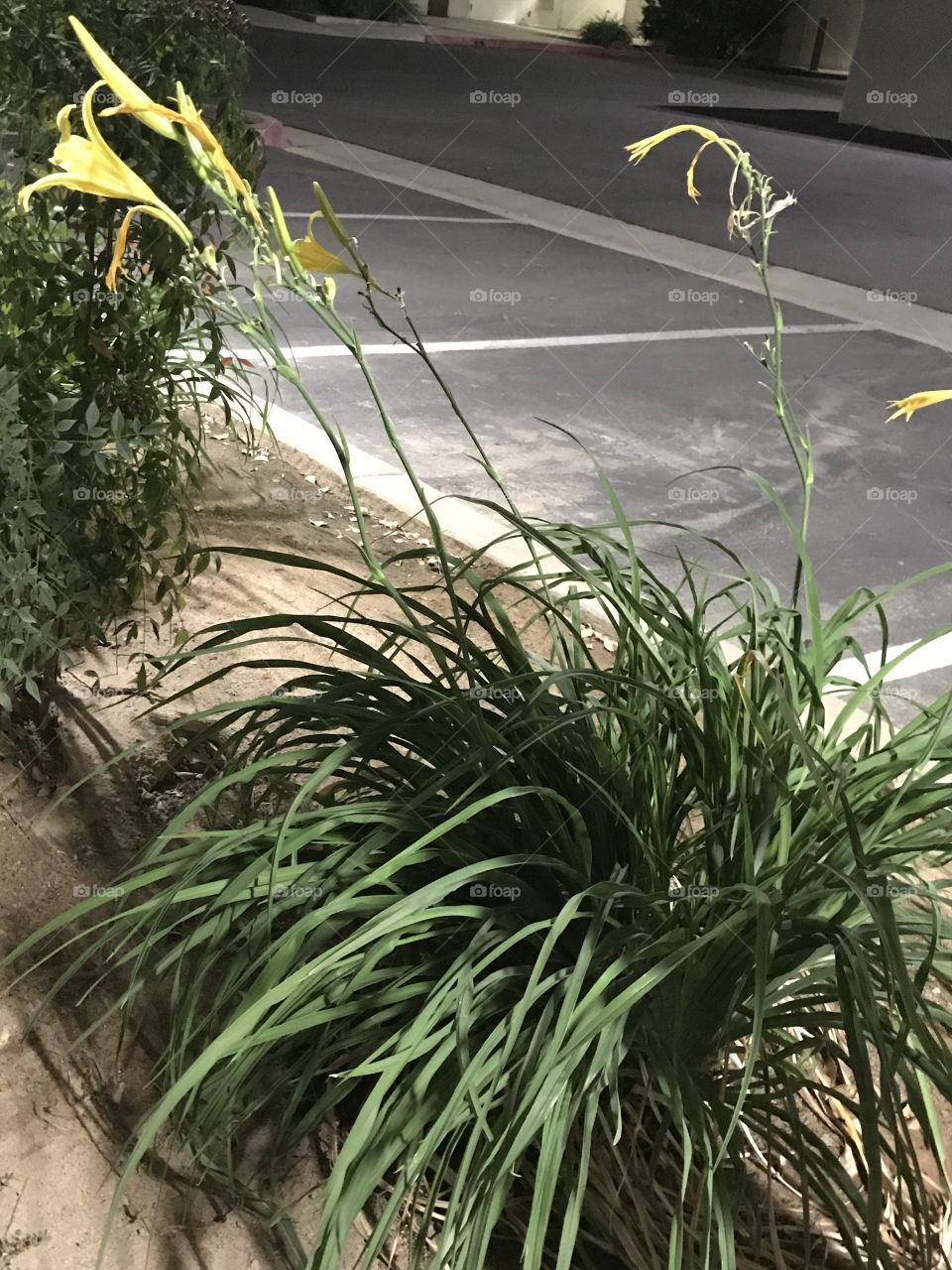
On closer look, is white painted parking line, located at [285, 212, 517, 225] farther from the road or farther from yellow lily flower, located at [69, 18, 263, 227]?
yellow lily flower, located at [69, 18, 263, 227]

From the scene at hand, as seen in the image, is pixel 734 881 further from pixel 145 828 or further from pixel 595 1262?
pixel 145 828

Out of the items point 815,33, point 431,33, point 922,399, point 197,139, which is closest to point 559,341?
point 922,399

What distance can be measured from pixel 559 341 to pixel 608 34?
62.7ft

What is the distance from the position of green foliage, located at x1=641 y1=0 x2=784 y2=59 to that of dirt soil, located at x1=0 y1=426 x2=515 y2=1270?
20864 mm

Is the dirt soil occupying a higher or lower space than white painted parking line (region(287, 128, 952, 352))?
lower

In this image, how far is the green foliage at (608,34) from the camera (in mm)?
21906

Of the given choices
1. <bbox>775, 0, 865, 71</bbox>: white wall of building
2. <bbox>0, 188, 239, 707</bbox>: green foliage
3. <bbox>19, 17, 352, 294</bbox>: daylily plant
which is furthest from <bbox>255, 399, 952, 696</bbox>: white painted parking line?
<bbox>775, 0, 865, 71</bbox>: white wall of building

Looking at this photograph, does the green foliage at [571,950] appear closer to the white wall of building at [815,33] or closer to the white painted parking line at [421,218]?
the white painted parking line at [421,218]

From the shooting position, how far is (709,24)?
67.7 ft

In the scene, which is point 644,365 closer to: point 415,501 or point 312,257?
point 415,501

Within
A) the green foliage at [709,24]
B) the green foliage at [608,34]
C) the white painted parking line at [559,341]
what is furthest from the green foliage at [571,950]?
the green foliage at [608,34]

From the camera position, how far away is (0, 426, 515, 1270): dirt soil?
136cm

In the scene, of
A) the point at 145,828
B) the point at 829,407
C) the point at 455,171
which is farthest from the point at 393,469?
the point at 455,171

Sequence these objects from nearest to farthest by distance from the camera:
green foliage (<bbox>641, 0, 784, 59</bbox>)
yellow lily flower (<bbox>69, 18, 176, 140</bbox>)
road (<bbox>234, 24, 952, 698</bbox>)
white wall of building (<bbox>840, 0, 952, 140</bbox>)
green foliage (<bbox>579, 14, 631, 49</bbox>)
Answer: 1. yellow lily flower (<bbox>69, 18, 176, 140</bbox>)
2. road (<bbox>234, 24, 952, 698</bbox>)
3. white wall of building (<bbox>840, 0, 952, 140</bbox>)
4. green foliage (<bbox>641, 0, 784, 59</bbox>)
5. green foliage (<bbox>579, 14, 631, 49</bbox>)
